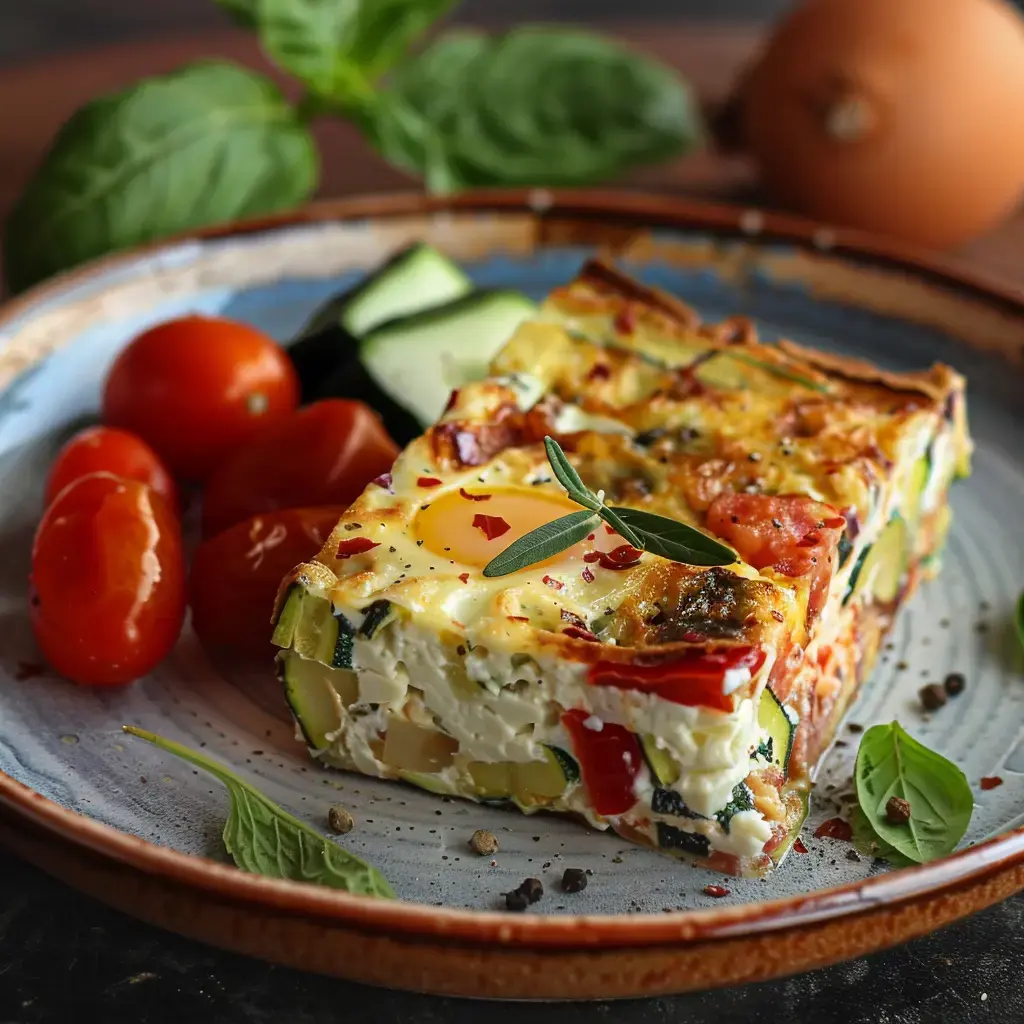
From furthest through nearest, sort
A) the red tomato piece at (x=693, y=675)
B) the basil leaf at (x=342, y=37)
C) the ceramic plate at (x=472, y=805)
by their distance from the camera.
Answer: the basil leaf at (x=342, y=37)
the red tomato piece at (x=693, y=675)
the ceramic plate at (x=472, y=805)

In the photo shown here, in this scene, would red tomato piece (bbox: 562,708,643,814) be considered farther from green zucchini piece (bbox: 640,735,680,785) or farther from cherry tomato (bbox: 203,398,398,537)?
cherry tomato (bbox: 203,398,398,537)

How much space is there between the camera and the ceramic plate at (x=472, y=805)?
7.32ft

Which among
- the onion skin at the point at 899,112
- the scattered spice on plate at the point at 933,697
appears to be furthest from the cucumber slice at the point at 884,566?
the onion skin at the point at 899,112

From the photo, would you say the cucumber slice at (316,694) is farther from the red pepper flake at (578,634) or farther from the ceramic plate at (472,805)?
the red pepper flake at (578,634)

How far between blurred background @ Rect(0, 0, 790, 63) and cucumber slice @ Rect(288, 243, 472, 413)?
15.3 feet

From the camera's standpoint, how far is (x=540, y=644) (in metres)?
2.56

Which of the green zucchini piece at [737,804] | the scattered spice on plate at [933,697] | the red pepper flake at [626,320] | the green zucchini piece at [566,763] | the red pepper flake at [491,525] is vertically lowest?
the green zucchini piece at [566,763]

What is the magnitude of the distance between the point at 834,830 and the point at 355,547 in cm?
115

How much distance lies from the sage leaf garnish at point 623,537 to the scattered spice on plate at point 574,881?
61cm

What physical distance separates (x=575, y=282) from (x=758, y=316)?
0.98 metres

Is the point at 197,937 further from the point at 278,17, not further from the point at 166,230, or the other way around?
the point at 278,17

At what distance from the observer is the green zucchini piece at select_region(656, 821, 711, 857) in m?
2.70

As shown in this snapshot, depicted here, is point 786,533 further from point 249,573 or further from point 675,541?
point 249,573

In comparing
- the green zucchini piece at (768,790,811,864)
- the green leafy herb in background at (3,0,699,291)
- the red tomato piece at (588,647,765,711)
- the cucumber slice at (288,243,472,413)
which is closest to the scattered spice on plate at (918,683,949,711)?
the green zucchini piece at (768,790,811,864)
